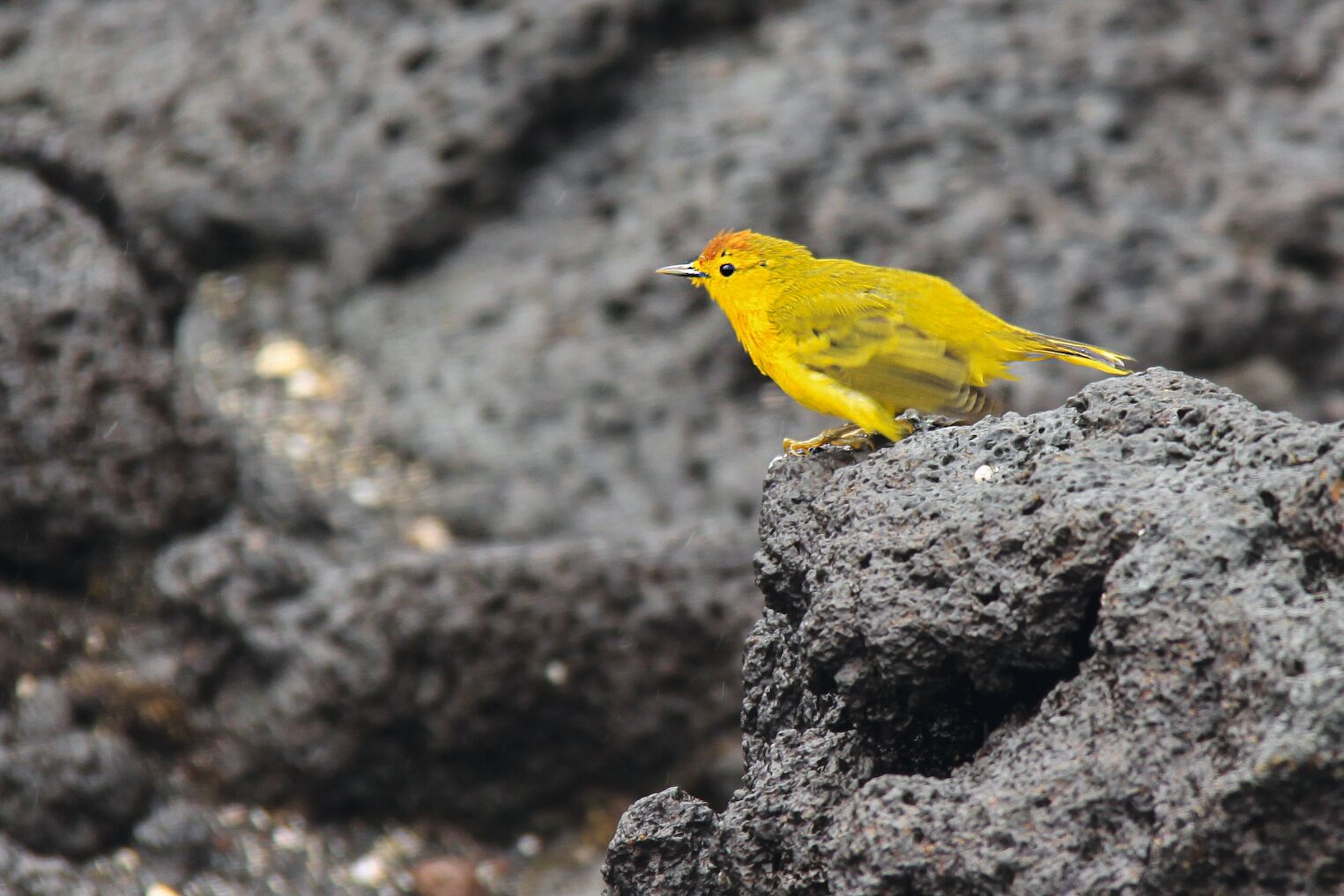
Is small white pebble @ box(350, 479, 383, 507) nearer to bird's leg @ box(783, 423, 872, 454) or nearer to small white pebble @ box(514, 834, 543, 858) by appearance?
small white pebble @ box(514, 834, 543, 858)

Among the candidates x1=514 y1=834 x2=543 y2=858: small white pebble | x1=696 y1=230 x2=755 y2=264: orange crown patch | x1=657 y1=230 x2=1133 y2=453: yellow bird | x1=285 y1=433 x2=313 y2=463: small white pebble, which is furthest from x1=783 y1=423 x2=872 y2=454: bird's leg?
x1=285 y1=433 x2=313 y2=463: small white pebble

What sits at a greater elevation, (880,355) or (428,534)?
(880,355)

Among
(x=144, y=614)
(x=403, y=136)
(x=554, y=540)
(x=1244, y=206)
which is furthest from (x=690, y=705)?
(x=1244, y=206)

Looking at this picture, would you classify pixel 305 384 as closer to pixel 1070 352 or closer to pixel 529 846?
pixel 529 846

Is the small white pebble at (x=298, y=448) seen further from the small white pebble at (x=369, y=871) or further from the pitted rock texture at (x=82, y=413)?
the small white pebble at (x=369, y=871)

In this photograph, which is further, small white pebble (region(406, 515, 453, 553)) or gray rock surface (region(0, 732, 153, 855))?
small white pebble (region(406, 515, 453, 553))

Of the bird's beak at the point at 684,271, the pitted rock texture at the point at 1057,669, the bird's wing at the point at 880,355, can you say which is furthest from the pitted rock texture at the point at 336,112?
the pitted rock texture at the point at 1057,669

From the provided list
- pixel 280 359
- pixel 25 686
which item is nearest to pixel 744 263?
pixel 280 359
